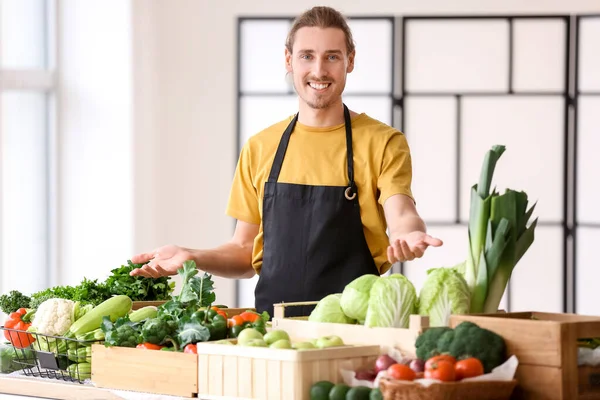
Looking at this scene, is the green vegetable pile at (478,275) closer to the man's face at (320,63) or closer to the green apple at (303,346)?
the green apple at (303,346)

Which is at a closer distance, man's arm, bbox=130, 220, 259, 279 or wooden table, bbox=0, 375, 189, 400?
wooden table, bbox=0, 375, 189, 400

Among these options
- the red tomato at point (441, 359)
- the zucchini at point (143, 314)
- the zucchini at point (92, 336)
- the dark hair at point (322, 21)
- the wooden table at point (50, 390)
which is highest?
the dark hair at point (322, 21)

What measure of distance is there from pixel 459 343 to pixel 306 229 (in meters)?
1.24

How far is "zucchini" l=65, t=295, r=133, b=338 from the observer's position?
2.83 metres

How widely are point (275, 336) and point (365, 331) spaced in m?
0.22

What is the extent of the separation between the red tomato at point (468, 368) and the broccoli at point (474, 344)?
37mm

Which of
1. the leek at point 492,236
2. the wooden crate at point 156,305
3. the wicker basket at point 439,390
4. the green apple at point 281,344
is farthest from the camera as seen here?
the wooden crate at point 156,305

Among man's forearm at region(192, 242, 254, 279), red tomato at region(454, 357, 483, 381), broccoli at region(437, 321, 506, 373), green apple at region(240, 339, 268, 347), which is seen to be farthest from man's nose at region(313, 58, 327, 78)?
red tomato at region(454, 357, 483, 381)

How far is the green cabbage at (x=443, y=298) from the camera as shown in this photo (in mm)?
2404

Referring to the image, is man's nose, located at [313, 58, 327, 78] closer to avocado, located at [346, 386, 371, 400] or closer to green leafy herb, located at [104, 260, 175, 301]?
green leafy herb, located at [104, 260, 175, 301]

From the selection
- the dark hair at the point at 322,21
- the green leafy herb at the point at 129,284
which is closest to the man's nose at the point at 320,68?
the dark hair at the point at 322,21

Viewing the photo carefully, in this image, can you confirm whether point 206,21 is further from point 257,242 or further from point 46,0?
point 257,242

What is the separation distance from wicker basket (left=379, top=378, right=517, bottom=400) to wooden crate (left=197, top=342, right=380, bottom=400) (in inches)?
8.2

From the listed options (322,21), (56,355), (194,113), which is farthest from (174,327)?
(194,113)
